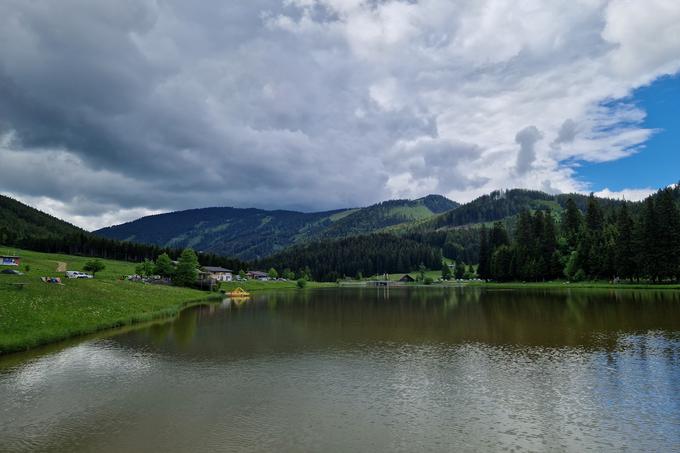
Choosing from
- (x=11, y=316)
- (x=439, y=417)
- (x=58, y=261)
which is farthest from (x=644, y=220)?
(x=58, y=261)

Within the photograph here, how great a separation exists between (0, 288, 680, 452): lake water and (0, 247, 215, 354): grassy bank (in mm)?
3713

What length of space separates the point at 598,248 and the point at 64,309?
13056 centimetres

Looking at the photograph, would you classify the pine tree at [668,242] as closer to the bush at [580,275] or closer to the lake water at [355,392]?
the bush at [580,275]

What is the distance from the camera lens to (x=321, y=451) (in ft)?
57.0

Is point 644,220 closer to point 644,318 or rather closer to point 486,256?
point 644,318

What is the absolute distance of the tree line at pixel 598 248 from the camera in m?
106

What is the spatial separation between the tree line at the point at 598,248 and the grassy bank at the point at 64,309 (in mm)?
111973

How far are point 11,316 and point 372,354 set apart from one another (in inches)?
1427

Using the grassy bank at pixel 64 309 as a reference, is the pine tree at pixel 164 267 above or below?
above

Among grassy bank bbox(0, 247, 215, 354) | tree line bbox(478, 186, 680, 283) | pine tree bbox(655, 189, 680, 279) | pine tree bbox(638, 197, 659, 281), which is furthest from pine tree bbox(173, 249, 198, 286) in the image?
pine tree bbox(655, 189, 680, 279)

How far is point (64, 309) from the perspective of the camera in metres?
52.5

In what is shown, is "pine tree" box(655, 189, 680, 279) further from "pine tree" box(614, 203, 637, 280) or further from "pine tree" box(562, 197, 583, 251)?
"pine tree" box(562, 197, 583, 251)

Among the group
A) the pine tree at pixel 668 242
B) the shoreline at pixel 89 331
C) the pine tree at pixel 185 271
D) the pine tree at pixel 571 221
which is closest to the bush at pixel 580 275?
the pine tree at pixel 668 242

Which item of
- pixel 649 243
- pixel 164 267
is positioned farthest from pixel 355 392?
pixel 164 267
